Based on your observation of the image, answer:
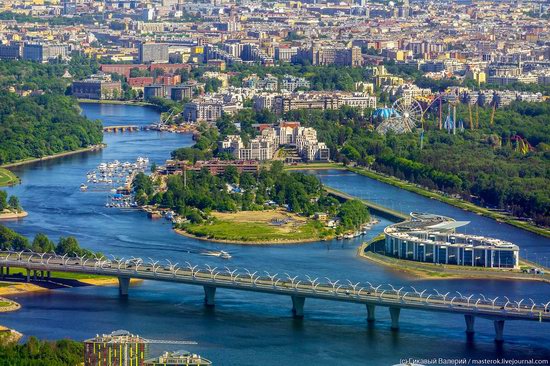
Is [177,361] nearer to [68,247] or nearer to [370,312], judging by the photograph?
[370,312]

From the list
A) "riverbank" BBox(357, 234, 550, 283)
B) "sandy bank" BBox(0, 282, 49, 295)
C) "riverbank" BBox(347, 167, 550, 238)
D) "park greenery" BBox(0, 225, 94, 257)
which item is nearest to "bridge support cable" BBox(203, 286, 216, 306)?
"sandy bank" BBox(0, 282, 49, 295)

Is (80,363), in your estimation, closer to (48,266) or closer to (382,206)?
(48,266)

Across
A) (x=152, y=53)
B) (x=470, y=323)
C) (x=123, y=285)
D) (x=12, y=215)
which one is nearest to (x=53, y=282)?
(x=123, y=285)

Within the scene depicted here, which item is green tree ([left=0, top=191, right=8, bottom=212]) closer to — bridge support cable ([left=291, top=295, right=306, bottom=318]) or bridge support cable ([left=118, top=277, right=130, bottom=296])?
bridge support cable ([left=118, top=277, right=130, bottom=296])

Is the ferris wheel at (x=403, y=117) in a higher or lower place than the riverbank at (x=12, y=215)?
higher

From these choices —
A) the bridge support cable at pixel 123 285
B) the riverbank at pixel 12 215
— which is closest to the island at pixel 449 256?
the bridge support cable at pixel 123 285

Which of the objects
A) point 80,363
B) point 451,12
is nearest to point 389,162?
point 80,363

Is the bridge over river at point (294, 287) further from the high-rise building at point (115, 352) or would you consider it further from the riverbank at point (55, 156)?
the riverbank at point (55, 156)
